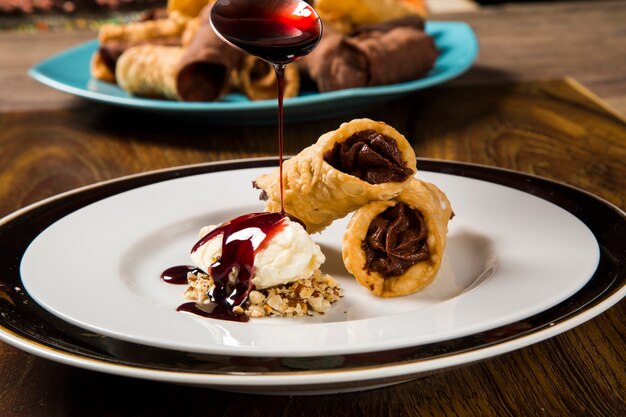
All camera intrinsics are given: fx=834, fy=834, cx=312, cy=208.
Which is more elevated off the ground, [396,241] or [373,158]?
[373,158]

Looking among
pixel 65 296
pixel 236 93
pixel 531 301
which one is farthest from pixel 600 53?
pixel 65 296

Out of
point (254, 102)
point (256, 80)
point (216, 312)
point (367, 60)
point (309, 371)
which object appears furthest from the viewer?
point (256, 80)

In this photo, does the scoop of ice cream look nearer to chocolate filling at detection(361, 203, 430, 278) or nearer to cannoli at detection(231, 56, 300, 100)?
chocolate filling at detection(361, 203, 430, 278)

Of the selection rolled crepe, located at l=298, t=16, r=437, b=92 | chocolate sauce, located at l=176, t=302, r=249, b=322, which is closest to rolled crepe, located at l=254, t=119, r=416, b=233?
chocolate sauce, located at l=176, t=302, r=249, b=322

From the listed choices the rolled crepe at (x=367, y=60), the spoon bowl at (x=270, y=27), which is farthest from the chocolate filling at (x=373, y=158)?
the rolled crepe at (x=367, y=60)

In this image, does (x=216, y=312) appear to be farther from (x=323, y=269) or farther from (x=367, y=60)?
(x=367, y=60)

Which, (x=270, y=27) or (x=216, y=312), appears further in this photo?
(x=270, y=27)

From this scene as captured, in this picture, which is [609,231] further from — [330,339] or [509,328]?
[330,339]

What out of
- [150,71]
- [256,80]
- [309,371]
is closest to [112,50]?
[150,71]
